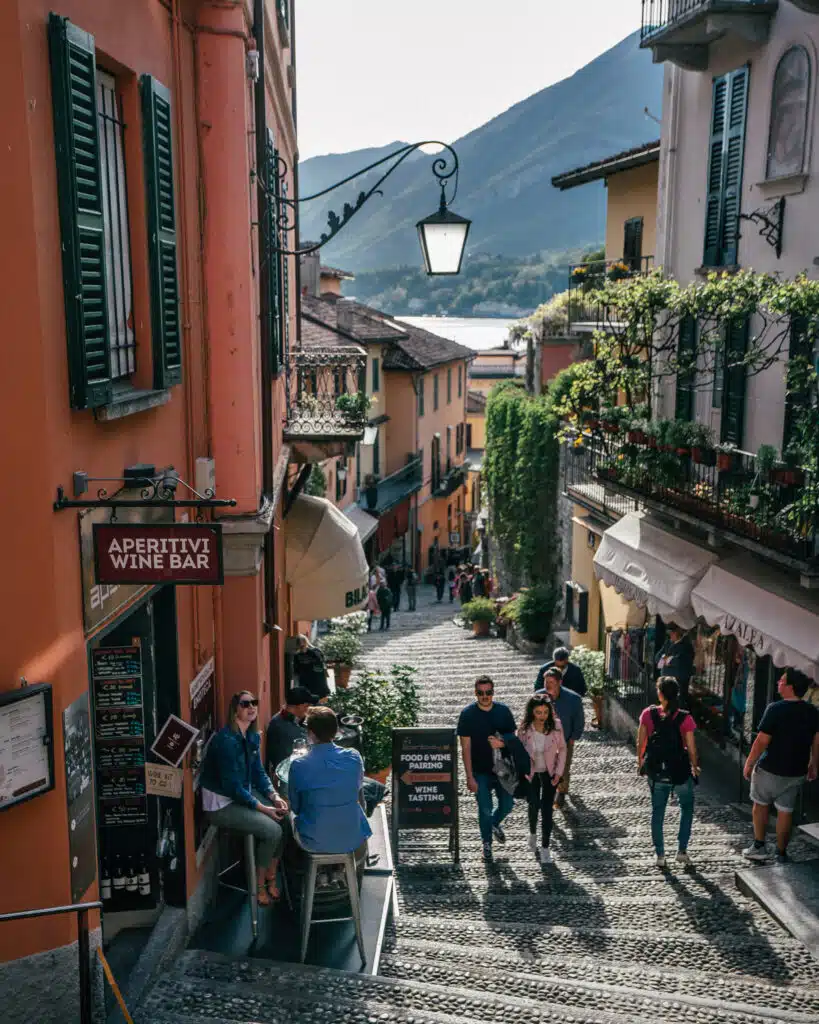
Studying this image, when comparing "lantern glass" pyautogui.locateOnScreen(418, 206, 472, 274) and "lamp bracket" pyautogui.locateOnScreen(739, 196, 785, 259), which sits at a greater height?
"lamp bracket" pyautogui.locateOnScreen(739, 196, 785, 259)

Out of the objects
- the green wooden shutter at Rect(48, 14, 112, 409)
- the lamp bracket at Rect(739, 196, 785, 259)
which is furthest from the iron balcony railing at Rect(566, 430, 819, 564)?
the green wooden shutter at Rect(48, 14, 112, 409)

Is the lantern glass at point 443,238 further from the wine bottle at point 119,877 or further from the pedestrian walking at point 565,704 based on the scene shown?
the wine bottle at point 119,877

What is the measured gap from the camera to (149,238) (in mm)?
6324

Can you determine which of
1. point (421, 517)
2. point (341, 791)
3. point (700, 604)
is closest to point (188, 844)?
point (341, 791)

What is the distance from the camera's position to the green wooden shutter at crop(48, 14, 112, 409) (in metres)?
4.74

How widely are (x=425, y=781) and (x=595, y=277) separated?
13567 mm

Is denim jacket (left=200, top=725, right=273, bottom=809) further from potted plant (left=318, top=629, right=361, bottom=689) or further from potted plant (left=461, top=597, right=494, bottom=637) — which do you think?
potted plant (left=461, top=597, right=494, bottom=637)

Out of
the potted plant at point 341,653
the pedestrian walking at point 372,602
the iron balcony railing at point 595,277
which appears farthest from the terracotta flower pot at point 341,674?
the pedestrian walking at point 372,602

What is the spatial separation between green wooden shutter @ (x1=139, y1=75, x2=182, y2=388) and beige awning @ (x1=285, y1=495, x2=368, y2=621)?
569cm

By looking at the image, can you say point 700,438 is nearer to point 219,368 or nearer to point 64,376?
point 219,368

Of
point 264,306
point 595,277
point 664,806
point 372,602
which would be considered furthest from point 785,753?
point 372,602

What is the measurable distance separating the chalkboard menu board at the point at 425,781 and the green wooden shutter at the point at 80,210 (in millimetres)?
5427

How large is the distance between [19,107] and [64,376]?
112 centimetres

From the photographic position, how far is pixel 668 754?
29.9 ft
